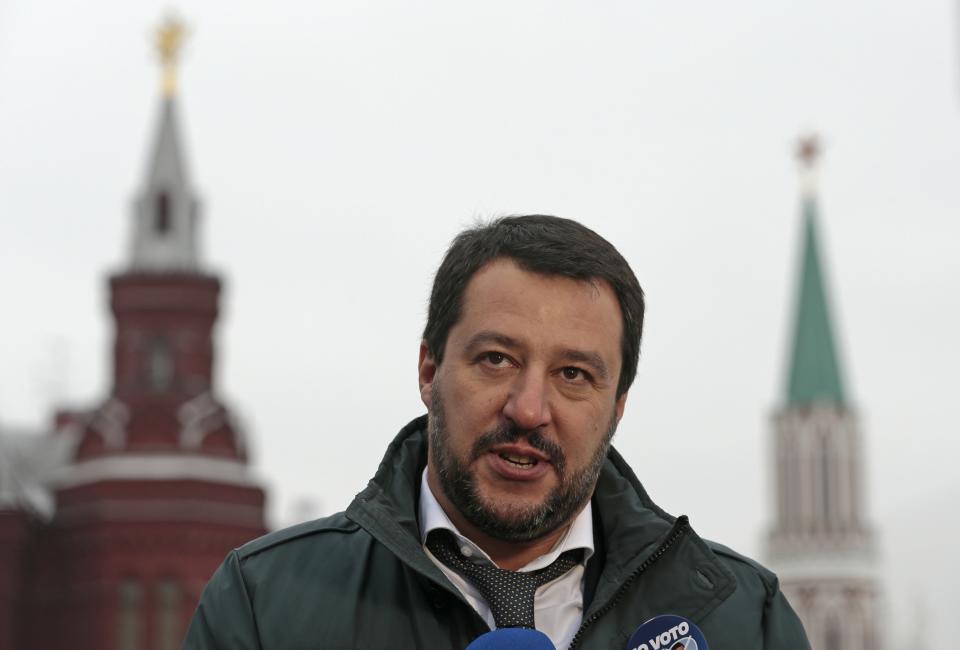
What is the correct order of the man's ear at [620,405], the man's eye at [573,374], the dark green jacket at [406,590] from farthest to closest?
the man's ear at [620,405] → the man's eye at [573,374] → the dark green jacket at [406,590]

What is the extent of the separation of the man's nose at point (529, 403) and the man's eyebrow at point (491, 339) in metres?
0.05

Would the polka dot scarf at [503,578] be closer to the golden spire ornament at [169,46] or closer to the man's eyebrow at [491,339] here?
the man's eyebrow at [491,339]

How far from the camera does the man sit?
3.74m

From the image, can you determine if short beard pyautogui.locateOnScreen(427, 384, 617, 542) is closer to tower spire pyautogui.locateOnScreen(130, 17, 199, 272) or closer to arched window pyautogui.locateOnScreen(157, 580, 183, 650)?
arched window pyautogui.locateOnScreen(157, 580, 183, 650)

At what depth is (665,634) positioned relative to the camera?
3.63 meters

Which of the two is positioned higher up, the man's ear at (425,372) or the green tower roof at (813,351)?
the man's ear at (425,372)

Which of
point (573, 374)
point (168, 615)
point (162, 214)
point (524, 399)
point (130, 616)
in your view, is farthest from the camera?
point (162, 214)

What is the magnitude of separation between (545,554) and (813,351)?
90.9 m

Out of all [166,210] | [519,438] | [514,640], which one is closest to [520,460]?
[519,438]

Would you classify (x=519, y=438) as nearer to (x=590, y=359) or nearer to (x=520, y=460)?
(x=520, y=460)

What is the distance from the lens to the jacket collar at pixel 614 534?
12.3ft

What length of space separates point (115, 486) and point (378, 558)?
53115 millimetres

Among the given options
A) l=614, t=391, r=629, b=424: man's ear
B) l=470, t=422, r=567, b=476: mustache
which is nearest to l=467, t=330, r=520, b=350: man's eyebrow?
l=470, t=422, r=567, b=476: mustache

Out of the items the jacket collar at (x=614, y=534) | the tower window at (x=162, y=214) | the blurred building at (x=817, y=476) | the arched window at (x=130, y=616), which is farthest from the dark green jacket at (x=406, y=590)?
the blurred building at (x=817, y=476)
